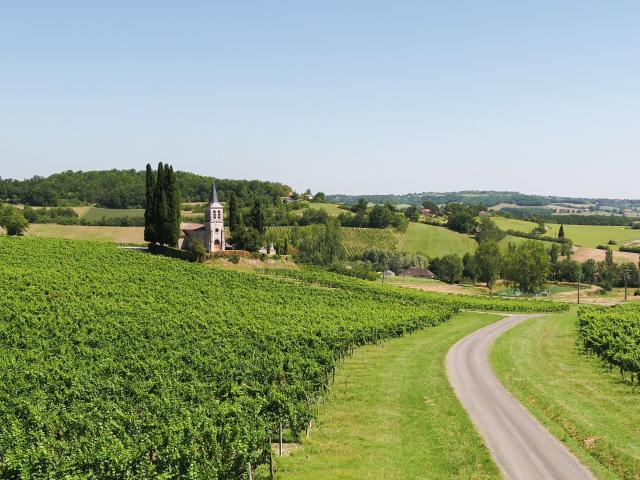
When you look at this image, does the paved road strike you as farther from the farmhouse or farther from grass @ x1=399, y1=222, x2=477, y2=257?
grass @ x1=399, y1=222, x2=477, y2=257

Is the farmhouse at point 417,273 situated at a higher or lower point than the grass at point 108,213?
lower

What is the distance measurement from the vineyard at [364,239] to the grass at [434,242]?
12.6 feet

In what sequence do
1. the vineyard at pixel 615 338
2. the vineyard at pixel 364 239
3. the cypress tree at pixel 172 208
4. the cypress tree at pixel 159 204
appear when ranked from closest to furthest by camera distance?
the vineyard at pixel 615 338
the cypress tree at pixel 159 204
the cypress tree at pixel 172 208
the vineyard at pixel 364 239

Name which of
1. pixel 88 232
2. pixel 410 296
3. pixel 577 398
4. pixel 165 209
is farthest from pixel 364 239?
pixel 577 398

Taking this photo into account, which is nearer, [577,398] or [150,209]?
[577,398]

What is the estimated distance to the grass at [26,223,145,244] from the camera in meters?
142

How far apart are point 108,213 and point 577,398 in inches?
6867

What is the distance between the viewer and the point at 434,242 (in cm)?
17950

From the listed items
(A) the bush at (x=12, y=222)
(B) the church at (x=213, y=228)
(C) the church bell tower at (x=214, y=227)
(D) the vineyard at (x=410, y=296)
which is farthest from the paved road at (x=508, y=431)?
(A) the bush at (x=12, y=222)

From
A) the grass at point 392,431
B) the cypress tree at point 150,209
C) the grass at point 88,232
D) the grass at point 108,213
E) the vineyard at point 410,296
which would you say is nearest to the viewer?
the grass at point 392,431

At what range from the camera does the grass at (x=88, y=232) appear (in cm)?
14250

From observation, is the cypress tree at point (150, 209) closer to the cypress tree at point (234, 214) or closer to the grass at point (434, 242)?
the cypress tree at point (234, 214)

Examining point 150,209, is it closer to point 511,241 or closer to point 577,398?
point 577,398

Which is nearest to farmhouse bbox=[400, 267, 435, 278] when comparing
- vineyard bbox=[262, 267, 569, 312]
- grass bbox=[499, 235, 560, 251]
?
grass bbox=[499, 235, 560, 251]
